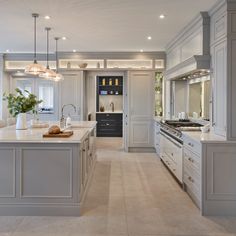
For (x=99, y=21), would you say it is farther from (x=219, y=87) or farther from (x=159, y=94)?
(x=159, y=94)

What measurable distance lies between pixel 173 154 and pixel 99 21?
2.64m

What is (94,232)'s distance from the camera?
305 cm

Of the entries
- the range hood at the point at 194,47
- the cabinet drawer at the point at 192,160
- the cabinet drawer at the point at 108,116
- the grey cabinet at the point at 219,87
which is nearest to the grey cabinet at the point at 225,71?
the grey cabinet at the point at 219,87

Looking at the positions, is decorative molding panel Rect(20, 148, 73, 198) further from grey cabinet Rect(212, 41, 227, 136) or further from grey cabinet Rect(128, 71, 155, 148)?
grey cabinet Rect(128, 71, 155, 148)

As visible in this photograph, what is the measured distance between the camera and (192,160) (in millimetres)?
3957

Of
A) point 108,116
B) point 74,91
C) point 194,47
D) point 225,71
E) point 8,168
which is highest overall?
point 194,47

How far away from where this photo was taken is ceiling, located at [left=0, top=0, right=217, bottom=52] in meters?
4.07

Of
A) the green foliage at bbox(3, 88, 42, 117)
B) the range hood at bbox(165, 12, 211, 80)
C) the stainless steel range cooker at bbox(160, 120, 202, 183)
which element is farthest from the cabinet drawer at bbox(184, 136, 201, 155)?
the green foliage at bbox(3, 88, 42, 117)

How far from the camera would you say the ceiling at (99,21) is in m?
4.07

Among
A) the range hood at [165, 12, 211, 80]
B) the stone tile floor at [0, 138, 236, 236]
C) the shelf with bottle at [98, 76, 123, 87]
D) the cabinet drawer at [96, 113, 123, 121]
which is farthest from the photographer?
the shelf with bottle at [98, 76, 123, 87]

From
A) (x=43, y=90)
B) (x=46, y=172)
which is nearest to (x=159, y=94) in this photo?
(x=43, y=90)

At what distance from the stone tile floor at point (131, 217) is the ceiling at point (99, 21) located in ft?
8.99

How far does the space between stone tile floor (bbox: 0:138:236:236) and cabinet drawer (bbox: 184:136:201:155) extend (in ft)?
2.43

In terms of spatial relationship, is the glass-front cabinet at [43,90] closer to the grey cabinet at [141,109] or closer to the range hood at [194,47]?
the grey cabinet at [141,109]
